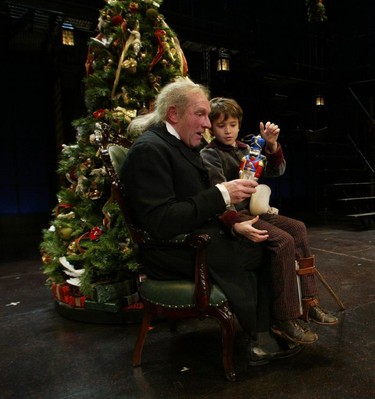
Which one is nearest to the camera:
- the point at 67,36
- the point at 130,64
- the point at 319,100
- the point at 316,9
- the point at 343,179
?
the point at 130,64

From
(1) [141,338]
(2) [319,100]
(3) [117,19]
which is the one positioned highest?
(2) [319,100]

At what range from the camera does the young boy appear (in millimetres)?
1829

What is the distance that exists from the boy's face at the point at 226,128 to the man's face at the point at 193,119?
0.27 metres

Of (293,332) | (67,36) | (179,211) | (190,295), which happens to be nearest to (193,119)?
(179,211)

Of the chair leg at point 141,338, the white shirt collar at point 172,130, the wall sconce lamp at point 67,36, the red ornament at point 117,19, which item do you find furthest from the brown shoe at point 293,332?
the wall sconce lamp at point 67,36

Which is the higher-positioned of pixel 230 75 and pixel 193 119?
pixel 230 75

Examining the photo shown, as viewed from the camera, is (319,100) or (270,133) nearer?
(270,133)

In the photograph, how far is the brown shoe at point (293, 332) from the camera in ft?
6.05

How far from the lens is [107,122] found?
2.51 m

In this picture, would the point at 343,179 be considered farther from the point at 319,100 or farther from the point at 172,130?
the point at 172,130

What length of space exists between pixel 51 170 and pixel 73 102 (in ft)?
4.60

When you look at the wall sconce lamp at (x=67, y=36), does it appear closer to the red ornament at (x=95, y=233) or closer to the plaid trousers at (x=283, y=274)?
the red ornament at (x=95, y=233)

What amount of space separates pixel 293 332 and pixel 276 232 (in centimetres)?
50

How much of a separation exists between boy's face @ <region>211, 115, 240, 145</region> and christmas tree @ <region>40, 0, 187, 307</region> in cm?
66
